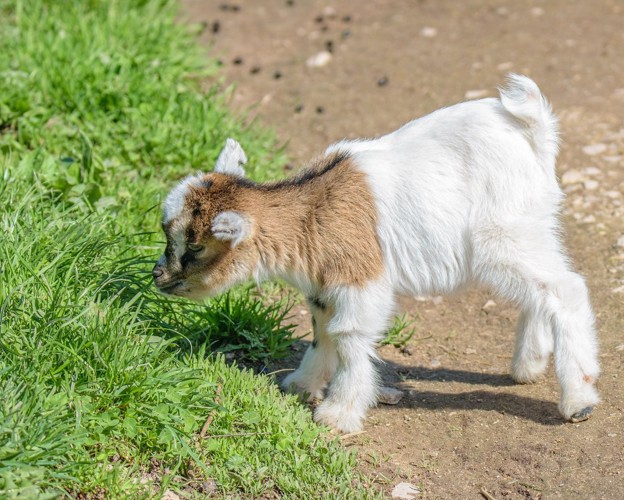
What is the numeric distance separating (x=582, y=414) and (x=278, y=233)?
6.43 feet

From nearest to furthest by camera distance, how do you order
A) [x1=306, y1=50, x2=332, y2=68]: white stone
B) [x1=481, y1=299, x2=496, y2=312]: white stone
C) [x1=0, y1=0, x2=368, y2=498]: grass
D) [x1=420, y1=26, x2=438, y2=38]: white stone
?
1. [x1=0, y1=0, x2=368, y2=498]: grass
2. [x1=481, y1=299, x2=496, y2=312]: white stone
3. [x1=306, y1=50, x2=332, y2=68]: white stone
4. [x1=420, y1=26, x2=438, y2=38]: white stone

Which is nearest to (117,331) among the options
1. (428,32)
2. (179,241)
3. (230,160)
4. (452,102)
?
(179,241)

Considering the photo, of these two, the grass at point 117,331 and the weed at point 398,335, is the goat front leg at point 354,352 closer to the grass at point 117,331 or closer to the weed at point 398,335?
the grass at point 117,331

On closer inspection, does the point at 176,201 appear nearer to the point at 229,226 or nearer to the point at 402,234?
the point at 229,226

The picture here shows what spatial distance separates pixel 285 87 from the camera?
9523 mm

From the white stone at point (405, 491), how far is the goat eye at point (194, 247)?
1684 mm

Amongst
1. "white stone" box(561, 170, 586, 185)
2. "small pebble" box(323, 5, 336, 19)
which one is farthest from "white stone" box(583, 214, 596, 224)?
"small pebble" box(323, 5, 336, 19)

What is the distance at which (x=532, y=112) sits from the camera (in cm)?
506

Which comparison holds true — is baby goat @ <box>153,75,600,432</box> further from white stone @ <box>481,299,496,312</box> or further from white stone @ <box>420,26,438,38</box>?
white stone @ <box>420,26,438,38</box>

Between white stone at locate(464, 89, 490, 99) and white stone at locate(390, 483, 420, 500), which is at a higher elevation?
white stone at locate(464, 89, 490, 99)

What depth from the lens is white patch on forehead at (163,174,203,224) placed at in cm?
518

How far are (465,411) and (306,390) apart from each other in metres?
0.96

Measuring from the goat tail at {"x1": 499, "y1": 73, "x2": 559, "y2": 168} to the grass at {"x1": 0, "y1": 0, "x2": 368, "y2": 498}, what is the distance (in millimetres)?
1979

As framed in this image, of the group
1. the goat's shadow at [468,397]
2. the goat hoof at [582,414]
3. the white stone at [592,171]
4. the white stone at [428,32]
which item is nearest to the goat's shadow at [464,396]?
the goat's shadow at [468,397]
